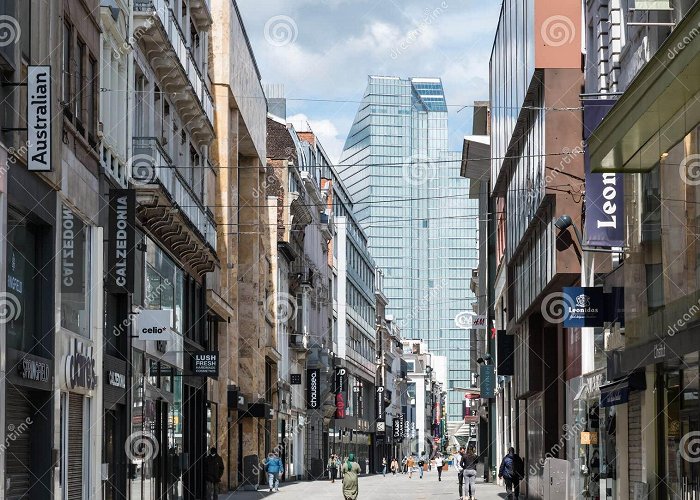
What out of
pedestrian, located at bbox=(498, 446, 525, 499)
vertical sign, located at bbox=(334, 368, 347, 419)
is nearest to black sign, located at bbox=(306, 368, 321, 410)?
vertical sign, located at bbox=(334, 368, 347, 419)

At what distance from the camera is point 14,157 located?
733 inches

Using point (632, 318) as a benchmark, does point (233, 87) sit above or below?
above

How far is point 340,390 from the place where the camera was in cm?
8856

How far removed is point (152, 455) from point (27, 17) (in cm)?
1428

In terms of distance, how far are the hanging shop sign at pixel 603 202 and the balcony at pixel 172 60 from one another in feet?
33.8

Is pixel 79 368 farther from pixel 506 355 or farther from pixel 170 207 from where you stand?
pixel 506 355

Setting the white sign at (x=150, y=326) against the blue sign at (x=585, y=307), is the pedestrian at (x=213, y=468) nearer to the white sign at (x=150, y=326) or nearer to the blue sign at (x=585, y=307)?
the white sign at (x=150, y=326)

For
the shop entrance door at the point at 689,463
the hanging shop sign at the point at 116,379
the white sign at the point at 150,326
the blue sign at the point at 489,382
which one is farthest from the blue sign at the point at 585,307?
the blue sign at the point at 489,382

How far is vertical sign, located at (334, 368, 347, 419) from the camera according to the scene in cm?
8769

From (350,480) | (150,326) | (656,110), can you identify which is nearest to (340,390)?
(350,480)

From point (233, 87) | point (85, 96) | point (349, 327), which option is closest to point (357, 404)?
point (349, 327)

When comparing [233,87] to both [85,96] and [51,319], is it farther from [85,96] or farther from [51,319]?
[51,319]

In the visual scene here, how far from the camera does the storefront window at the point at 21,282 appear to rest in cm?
1894

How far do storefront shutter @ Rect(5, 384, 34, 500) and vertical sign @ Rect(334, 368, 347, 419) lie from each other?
67439 millimetres
